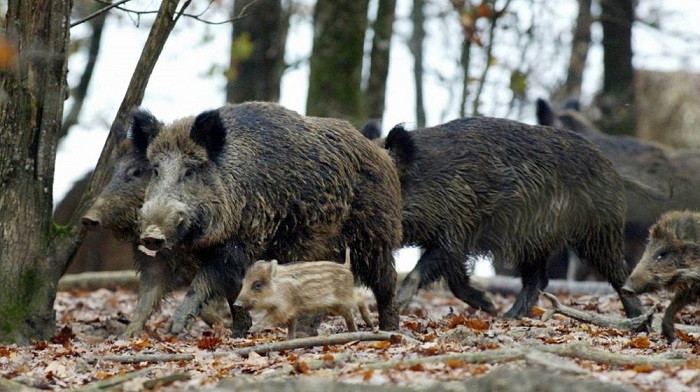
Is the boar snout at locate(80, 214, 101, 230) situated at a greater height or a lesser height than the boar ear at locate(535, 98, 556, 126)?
lesser

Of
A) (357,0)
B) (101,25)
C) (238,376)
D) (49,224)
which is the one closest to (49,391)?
(238,376)

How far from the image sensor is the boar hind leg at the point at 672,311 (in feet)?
28.2

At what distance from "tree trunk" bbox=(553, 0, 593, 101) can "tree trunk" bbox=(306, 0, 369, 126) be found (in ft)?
22.1

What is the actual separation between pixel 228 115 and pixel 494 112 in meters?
11.7

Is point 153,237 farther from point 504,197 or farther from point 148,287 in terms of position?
point 504,197

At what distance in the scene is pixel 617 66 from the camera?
20109mm

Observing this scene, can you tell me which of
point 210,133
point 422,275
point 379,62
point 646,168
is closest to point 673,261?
point 422,275

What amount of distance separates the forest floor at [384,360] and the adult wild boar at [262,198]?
63 cm

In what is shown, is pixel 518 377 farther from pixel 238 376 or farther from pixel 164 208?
pixel 164 208

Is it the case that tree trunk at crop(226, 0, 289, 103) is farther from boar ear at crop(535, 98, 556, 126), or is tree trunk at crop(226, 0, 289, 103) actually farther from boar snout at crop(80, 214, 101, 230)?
boar snout at crop(80, 214, 101, 230)

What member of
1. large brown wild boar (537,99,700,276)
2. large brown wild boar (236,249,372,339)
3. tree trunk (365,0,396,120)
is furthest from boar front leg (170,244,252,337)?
tree trunk (365,0,396,120)

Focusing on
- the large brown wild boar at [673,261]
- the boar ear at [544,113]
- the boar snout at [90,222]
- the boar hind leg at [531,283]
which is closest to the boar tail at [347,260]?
the boar snout at [90,222]

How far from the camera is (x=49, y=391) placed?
6.51 meters

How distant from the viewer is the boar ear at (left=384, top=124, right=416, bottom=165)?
1106cm
